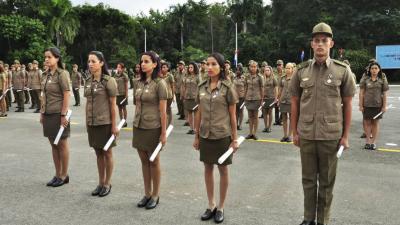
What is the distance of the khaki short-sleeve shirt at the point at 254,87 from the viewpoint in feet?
35.1

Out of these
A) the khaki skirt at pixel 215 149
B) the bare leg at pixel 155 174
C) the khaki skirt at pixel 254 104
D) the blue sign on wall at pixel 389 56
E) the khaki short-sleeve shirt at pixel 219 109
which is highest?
the blue sign on wall at pixel 389 56

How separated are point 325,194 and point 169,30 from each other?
57533 mm

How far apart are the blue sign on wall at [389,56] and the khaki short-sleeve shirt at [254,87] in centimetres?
2591

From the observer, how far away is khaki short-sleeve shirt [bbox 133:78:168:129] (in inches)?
204

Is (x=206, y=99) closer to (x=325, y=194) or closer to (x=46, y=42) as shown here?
(x=325, y=194)

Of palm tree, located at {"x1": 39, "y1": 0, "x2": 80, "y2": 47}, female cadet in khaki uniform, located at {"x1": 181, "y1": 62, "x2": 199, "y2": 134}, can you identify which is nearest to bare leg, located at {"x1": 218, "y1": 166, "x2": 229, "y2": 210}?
female cadet in khaki uniform, located at {"x1": 181, "y1": 62, "x2": 199, "y2": 134}

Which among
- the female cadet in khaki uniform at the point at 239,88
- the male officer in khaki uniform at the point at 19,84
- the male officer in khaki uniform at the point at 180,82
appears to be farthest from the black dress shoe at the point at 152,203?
the male officer in khaki uniform at the point at 19,84

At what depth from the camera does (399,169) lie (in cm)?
726

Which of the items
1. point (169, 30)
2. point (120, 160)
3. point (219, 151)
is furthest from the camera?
point (169, 30)

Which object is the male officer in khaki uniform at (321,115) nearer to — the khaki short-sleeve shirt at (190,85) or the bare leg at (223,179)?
the bare leg at (223,179)

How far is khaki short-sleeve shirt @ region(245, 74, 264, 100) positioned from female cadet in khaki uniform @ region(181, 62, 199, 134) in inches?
59.2

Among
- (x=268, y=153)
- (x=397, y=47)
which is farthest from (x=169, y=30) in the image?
(x=268, y=153)

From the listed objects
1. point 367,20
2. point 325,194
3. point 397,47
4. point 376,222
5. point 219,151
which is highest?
point 367,20

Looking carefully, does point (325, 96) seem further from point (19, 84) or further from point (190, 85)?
point (19, 84)
